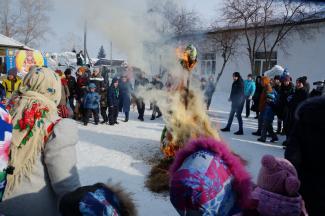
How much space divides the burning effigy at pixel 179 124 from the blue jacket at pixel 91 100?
4273 mm

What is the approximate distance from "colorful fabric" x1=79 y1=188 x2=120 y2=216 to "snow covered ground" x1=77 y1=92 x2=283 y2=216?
214cm

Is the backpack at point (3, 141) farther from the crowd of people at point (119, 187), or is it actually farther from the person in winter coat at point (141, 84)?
the person in winter coat at point (141, 84)

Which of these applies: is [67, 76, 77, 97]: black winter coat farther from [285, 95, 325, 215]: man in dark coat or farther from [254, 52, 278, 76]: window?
[254, 52, 278, 76]: window

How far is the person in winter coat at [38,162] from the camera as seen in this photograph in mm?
1959

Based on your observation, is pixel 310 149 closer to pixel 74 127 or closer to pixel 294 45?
pixel 74 127

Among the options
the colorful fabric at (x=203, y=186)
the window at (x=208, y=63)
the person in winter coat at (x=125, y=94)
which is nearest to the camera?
the colorful fabric at (x=203, y=186)

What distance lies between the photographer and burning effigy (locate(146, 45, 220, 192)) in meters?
5.01

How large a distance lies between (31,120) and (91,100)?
26.1ft

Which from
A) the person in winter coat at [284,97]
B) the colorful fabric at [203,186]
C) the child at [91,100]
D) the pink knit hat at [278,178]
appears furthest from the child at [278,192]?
the child at [91,100]

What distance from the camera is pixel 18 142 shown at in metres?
2.00

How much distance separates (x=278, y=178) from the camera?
1553 millimetres

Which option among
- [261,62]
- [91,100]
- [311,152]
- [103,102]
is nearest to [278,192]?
[311,152]

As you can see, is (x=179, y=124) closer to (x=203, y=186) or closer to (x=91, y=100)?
(x=203, y=186)

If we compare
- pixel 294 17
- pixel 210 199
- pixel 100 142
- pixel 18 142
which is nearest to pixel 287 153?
pixel 210 199
